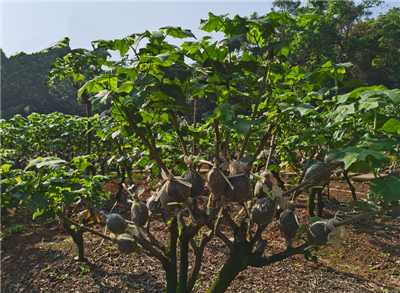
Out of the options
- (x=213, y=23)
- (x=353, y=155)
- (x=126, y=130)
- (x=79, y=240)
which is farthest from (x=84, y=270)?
(x=353, y=155)

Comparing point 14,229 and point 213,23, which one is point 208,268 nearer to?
point 213,23

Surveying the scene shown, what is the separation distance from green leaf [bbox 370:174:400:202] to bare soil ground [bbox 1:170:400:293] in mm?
2211

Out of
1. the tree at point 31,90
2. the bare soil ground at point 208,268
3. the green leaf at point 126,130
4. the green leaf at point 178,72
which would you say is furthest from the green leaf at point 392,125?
the tree at point 31,90

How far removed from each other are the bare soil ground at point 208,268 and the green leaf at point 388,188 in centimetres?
221

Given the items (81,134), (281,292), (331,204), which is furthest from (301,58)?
(281,292)

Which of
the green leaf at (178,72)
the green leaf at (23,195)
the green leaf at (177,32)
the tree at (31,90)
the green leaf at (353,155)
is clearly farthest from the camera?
the tree at (31,90)

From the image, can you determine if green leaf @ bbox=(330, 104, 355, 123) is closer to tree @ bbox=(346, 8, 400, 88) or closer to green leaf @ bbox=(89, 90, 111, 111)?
green leaf @ bbox=(89, 90, 111, 111)

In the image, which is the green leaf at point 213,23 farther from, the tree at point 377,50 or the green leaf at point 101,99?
the tree at point 377,50

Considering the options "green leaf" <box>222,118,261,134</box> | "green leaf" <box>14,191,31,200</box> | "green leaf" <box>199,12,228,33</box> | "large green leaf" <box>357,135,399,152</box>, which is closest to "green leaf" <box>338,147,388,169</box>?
"large green leaf" <box>357,135,399,152</box>

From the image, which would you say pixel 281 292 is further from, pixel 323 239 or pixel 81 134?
pixel 81 134

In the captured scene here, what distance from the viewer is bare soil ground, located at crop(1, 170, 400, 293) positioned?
280 cm

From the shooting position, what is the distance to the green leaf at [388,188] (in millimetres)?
870

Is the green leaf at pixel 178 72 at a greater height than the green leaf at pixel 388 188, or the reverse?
the green leaf at pixel 178 72

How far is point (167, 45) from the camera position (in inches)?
51.6
